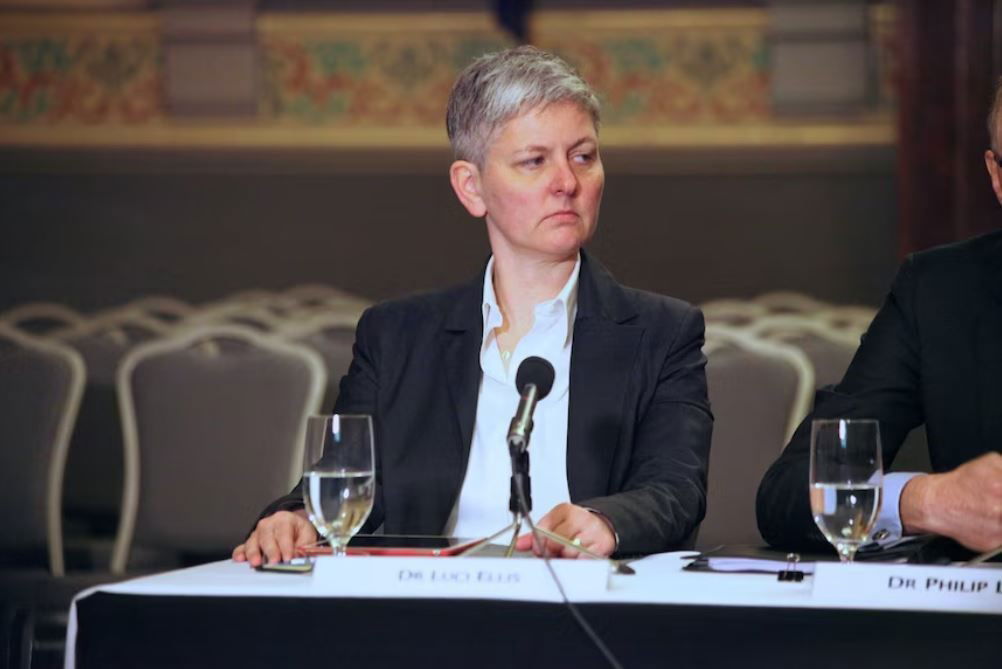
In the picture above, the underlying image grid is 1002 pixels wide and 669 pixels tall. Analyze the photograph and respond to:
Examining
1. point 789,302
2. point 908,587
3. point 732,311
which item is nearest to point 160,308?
point 732,311

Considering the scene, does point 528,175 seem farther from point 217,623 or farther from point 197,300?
point 197,300

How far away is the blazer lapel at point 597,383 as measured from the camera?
1.83 meters

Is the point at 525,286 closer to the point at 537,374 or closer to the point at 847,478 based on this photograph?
the point at 537,374

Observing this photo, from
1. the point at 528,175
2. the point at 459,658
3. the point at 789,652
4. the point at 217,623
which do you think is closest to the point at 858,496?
the point at 789,652

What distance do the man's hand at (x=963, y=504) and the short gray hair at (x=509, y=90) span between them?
0.64m

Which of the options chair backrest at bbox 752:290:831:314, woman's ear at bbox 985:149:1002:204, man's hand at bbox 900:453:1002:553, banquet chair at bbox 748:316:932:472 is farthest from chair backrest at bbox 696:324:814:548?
chair backrest at bbox 752:290:831:314

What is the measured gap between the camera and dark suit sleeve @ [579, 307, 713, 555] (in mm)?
1599

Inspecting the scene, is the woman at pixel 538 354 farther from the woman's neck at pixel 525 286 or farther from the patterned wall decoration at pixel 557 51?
the patterned wall decoration at pixel 557 51

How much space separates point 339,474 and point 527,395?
7.3 inches

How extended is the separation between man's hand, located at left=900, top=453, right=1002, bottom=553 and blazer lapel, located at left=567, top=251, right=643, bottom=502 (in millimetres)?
433

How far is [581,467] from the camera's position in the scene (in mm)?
1831

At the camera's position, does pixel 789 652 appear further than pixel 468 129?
No

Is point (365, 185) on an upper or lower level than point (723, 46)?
lower

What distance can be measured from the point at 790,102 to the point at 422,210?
161 cm
